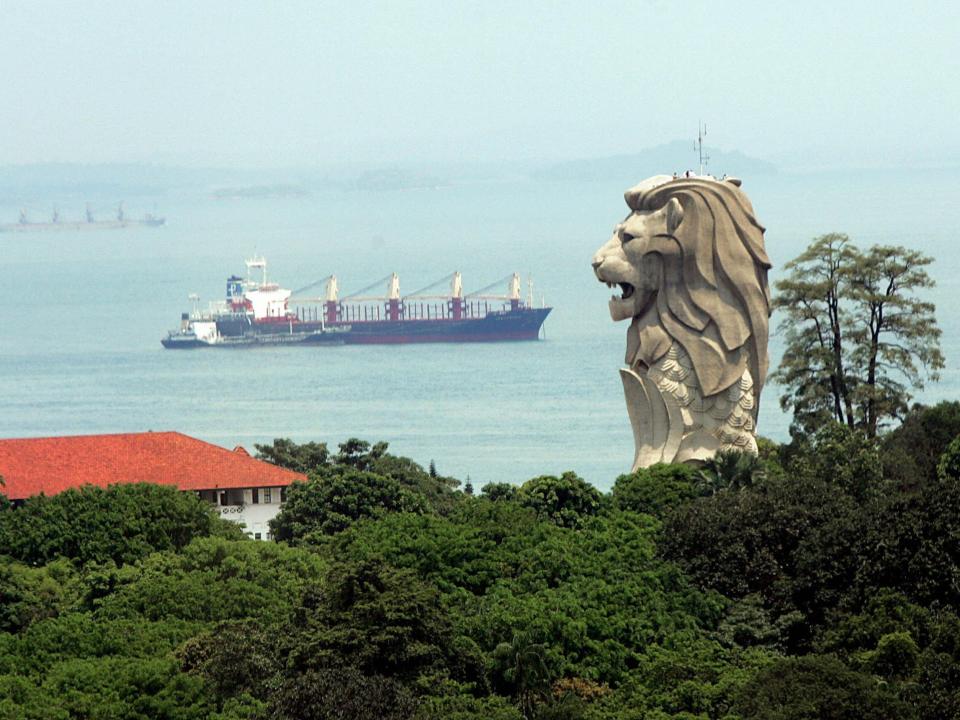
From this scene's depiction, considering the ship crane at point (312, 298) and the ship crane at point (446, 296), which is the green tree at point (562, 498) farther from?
the ship crane at point (312, 298)

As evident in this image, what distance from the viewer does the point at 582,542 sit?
1421 inches

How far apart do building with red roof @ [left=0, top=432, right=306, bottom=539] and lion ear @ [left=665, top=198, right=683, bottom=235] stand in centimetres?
921

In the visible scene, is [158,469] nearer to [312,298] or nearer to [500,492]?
[500,492]

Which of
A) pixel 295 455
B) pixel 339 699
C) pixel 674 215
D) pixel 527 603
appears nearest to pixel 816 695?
pixel 339 699

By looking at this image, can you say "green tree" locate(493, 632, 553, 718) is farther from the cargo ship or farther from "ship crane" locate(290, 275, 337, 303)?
"ship crane" locate(290, 275, 337, 303)

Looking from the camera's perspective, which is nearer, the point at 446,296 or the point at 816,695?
the point at 816,695

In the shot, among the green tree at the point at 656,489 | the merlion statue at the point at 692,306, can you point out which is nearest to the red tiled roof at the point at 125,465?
the merlion statue at the point at 692,306

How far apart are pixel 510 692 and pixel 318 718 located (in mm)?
2799

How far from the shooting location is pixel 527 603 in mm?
32938

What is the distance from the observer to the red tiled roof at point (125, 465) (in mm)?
45156

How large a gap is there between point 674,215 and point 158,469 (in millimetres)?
11101

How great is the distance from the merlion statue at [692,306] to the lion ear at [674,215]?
1 cm

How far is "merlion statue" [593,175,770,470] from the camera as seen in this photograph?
39.4 metres

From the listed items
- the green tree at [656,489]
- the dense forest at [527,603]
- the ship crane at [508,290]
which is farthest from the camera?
the ship crane at [508,290]
